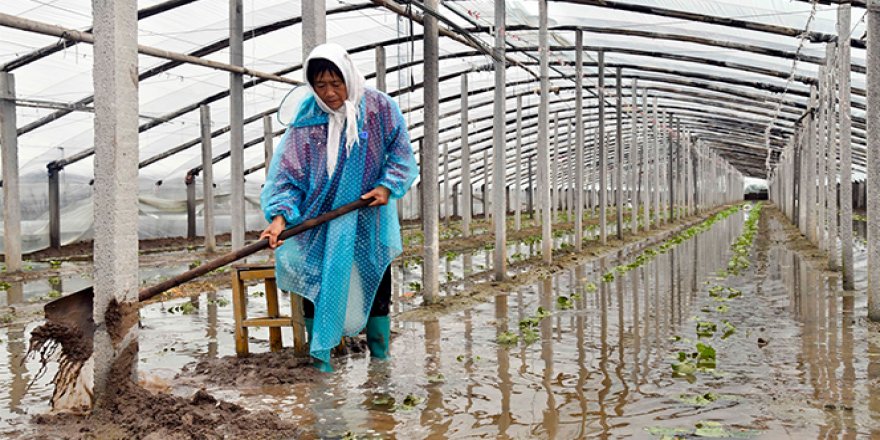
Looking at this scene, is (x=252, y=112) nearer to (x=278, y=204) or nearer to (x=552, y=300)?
(x=552, y=300)

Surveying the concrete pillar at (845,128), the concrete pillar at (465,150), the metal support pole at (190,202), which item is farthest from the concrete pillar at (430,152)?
the metal support pole at (190,202)

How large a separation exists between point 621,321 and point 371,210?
9.40ft

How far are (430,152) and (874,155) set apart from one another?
3813 mm

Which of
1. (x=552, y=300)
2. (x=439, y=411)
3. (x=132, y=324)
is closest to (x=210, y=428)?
(x=132, y=324)

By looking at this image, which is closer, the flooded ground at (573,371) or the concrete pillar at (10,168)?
the flooded ground at (573,371)

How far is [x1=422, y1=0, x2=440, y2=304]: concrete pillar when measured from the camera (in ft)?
23.6

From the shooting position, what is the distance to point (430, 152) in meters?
7.19

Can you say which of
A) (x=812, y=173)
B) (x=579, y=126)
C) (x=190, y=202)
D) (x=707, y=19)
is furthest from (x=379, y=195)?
(x=190, y=202)

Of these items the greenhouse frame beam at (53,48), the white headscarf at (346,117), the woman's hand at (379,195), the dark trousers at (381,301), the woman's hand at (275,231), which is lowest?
the dark trousers at (381,301)

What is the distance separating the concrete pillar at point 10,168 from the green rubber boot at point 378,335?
8885 mm

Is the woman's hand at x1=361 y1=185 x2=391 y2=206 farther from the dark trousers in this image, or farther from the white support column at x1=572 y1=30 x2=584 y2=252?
the white support column at x1=572 y1=30 x2=584 y2=252

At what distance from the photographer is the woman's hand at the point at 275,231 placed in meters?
4.06

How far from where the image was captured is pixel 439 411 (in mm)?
3643

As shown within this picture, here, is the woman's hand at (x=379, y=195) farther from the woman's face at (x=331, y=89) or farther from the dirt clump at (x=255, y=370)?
the dirt clump at (x=255, y=370)
